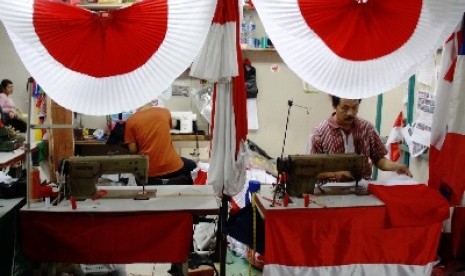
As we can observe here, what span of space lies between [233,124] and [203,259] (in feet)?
4.50

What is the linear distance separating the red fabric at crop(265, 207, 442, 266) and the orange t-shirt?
6.26 ft

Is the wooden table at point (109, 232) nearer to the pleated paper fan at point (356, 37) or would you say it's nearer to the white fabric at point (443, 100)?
the pleated paper fan at point (356, 37)

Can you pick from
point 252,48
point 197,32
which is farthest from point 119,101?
point 252,48

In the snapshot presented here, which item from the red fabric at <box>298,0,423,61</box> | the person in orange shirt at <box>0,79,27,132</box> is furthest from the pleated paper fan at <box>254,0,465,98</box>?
the person in orange shirt at <box>0,79,27,132</box>

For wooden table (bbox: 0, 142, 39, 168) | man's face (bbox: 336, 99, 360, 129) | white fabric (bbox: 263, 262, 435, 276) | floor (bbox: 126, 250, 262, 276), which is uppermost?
man's face (bbox: 336, 99, 360, 129)

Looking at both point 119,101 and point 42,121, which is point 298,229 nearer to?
point 119,101

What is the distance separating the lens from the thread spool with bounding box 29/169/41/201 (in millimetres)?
2252

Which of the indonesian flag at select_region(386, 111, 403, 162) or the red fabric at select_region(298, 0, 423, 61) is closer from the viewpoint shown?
the red fabric at select_region(298, 0, 423, 61)

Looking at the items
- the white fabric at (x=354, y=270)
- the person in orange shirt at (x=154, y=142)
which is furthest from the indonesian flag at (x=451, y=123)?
the person in orange shirt at (x=154, y=142)

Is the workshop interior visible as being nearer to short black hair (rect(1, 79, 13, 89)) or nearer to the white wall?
short black hair (rect(1, 79, 13, 89))

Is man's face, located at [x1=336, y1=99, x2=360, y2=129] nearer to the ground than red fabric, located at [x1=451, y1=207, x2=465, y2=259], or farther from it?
farther from it

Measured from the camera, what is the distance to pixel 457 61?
8.18 feet

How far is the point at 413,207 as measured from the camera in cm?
228

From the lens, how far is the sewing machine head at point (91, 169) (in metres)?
2.31
